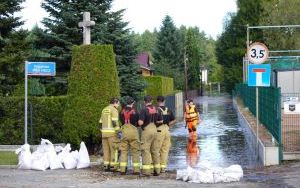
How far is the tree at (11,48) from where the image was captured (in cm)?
2425

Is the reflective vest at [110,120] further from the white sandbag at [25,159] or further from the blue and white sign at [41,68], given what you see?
the blue and white sign at [41,68]

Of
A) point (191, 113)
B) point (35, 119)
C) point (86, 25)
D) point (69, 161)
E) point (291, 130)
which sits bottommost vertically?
point (69, 161)

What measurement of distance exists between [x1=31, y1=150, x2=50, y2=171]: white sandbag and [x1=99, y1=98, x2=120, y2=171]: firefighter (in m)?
1.53

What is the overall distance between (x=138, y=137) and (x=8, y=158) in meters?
4.95

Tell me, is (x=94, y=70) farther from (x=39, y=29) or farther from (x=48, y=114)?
(x=39, y=29)

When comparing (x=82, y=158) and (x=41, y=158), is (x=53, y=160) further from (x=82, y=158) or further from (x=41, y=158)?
(x=82, y=158)

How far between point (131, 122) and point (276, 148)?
3.88 meters

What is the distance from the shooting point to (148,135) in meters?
13.7

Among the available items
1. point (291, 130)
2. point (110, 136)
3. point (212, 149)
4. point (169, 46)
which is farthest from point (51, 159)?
point (169, 46)

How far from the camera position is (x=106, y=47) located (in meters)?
18.4

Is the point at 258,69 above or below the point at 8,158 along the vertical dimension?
above

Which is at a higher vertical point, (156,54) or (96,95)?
(156,54)

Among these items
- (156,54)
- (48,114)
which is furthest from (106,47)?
(156,54)

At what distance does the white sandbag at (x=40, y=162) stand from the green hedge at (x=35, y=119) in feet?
16.0
